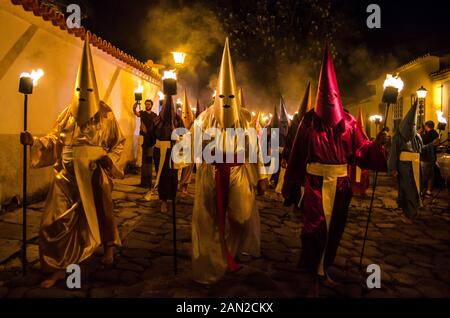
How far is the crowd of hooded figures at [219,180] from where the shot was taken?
4.43 meters

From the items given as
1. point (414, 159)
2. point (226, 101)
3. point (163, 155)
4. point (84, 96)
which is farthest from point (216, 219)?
point (414, 159)

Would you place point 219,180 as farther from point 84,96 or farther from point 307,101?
point 307,101

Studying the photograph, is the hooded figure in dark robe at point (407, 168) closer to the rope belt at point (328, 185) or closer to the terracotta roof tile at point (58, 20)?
the rope belt at point (328, 185)

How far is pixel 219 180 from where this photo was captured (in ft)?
15.6

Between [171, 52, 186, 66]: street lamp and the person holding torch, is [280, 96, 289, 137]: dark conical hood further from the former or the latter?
the person holding torch

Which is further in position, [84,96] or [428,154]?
[428,154]

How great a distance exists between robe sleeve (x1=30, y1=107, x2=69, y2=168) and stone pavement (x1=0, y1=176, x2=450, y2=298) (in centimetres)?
138

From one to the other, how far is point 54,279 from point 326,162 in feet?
11.2

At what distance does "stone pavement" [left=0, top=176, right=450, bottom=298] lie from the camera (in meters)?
4.32

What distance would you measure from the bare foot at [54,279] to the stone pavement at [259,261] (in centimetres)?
9

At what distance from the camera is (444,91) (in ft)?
62.1

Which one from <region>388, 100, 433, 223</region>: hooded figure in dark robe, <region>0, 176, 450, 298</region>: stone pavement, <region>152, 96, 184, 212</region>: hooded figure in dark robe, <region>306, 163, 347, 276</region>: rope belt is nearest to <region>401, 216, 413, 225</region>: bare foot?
<region>388, 100, 433, 223</region>: hooded figure in dark robe

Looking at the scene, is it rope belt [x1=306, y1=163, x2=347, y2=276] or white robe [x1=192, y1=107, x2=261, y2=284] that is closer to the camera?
rope belt [x1=306, y1=163, x2=347, y2=276]

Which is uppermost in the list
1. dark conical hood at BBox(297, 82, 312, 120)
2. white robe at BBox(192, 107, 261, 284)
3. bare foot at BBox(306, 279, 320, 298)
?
dark conical hood at BBox(297, 82, 312, 120)
